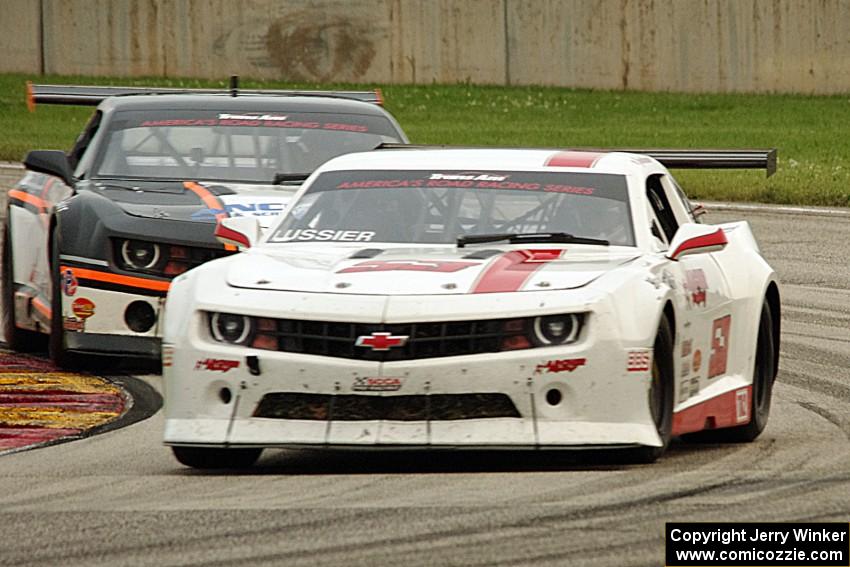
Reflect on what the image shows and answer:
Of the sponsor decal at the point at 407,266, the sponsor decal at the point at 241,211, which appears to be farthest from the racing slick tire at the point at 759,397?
the sponsor decal at the point at 241,211

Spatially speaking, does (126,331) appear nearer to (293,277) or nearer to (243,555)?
(293,277)

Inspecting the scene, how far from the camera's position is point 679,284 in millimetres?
7688

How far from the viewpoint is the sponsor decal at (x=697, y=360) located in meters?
7.77

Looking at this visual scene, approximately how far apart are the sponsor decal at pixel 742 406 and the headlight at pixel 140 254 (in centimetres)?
356

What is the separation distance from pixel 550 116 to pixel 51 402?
25649mm

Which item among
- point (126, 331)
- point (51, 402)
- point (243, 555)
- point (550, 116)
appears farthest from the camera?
point (550, 116)

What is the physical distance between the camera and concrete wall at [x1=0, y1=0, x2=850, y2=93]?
122ft

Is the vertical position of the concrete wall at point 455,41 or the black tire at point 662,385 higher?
the concrete wall at point 455,41

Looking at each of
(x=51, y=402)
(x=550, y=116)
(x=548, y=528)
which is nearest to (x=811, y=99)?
(x=550, y=116)

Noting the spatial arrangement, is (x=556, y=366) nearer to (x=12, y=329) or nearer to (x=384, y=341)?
(x=384, y=341)

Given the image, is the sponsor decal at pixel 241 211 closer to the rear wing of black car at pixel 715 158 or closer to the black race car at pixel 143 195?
the black race car at pixel 143 195

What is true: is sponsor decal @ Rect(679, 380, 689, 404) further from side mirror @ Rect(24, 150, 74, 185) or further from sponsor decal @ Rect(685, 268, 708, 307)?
side mirror @ Rect(24, 150, 74, 185)

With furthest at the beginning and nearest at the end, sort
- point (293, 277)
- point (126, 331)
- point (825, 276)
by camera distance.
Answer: point (825, 276), point (126, 331), point (293, 277)

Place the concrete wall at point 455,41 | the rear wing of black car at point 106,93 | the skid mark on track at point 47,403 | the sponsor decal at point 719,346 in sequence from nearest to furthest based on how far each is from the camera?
the sponsor decal at point 719,346
the skid mark on track at point 47,403
the rear wing of black car at point 106,93
the concrete wall at point 455,41
